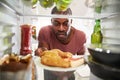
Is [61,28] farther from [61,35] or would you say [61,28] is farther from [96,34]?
[96,34]

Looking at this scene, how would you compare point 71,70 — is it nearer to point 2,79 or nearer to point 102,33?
point 2,79

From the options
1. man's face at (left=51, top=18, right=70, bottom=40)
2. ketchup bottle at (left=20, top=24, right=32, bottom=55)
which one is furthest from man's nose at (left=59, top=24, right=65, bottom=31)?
ketchup bottle at (left=20, top=24, right=32, bottom=55)

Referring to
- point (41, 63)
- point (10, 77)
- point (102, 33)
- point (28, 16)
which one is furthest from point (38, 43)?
point (10, 77)

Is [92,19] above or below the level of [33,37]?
above

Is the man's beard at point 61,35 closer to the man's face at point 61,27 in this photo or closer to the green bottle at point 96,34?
the man's face at point 61,27

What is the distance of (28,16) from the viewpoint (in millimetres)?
1320

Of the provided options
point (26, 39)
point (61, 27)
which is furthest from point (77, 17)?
point (26, 39)

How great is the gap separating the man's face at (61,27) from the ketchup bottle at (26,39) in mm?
187

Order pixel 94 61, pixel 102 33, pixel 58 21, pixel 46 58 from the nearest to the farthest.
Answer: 1. pixel 94 61
2. pixel 46 58
3. pixel 58 21
4. pixel 102 33

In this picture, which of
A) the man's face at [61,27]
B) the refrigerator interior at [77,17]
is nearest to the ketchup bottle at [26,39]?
the refrigerator interior at [77,17]

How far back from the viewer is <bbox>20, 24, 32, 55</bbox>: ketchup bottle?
1.23 m

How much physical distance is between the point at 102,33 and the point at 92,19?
171 mm

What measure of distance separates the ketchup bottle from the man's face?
19cm

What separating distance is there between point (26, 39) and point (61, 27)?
10.7 inches
